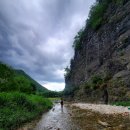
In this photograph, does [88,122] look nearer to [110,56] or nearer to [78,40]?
[110,56]

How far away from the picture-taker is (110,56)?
218 ft

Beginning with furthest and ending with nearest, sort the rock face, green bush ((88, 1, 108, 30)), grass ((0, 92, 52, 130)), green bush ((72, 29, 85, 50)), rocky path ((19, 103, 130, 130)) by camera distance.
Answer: green bush ((72, 29, 85, 50)), green bush ((88, 1, 108, 30)), the rock face, rocky path ((19, 103, 130, 130)), grass ((0, 92, 52, 130))

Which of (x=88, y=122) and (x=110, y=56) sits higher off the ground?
(x=110, y=56)

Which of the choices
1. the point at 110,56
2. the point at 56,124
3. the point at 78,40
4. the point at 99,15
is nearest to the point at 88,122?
the point at 56,124

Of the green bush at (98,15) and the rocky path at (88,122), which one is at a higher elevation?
the green bush at (98,15)

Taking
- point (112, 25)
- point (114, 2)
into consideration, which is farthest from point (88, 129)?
point (114, 2)

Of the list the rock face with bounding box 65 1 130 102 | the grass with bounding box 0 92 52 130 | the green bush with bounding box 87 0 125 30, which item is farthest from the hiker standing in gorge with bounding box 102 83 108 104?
the green bush with bounding box 87 0 125 30

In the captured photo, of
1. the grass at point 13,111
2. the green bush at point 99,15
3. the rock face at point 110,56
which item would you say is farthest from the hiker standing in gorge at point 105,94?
the green bush at point 99,15

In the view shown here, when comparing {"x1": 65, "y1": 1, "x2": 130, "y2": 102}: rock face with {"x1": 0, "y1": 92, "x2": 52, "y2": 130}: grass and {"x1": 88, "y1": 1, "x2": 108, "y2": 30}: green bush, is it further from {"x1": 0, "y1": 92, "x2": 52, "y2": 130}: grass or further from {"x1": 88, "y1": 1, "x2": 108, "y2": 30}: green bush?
{"x1": 0, "y1": 92, "x2": 52, "y2": 130}: grass

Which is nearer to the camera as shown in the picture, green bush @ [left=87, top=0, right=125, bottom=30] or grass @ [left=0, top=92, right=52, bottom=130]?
grass @ [left=0, top=92, right=52, bottom=130]

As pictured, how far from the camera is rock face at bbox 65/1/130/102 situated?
50678mm

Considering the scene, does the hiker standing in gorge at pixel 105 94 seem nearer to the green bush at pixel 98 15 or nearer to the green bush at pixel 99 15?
the green bush at pixel 99 15

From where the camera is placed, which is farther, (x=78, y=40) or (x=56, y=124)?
(x=78, y=40)

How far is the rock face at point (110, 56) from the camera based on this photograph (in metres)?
50.7
